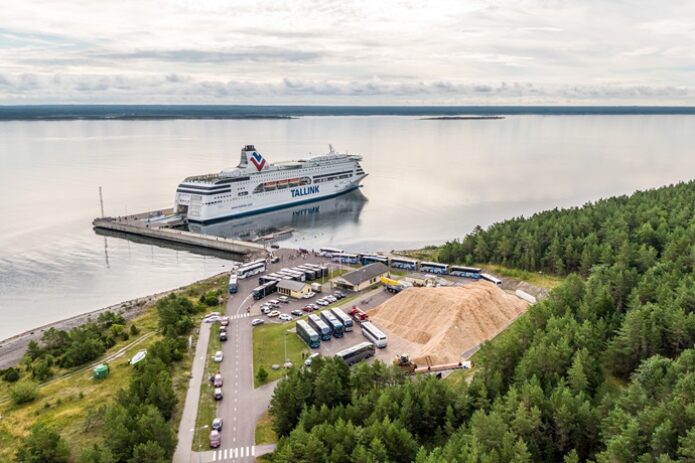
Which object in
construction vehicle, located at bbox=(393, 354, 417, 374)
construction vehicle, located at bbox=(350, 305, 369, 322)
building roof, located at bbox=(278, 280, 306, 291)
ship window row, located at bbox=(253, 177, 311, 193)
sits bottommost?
construction vehicle, located at bbox=(393, 354, 417, 374)

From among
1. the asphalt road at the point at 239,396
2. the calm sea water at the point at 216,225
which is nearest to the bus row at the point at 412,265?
the calm sea water at the point at 216,225

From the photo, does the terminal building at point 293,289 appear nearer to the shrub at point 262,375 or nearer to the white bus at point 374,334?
the white bus at point 374,334

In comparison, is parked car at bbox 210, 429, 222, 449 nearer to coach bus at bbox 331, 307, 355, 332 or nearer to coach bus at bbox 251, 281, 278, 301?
coach bus at bbox 331, 307, 355, 332

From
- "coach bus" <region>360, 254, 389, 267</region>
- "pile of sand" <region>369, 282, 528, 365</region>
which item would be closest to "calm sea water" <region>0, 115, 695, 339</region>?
"coach bus" <region>360, 254, 389, 267</region>

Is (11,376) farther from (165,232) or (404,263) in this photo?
(165,232)

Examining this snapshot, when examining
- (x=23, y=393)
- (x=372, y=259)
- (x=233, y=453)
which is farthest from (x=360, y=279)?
(x=23, y=393)

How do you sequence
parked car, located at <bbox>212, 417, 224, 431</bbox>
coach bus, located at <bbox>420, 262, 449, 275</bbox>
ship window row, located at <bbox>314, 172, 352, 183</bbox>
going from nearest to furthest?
parked car, located at <bbox>212, 417, 224, 431</bbox>
coach bus, located at <bbox>420, 262, 449, 275</bbox>
ship window row, located at <bbox>314, 172, 352, 183</bbox>
